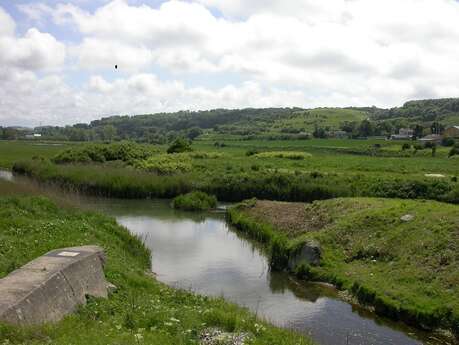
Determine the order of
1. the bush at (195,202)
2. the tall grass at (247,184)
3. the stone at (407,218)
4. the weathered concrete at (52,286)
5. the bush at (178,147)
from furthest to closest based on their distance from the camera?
1. the bush at (178,147)
2. the bush at (195,202)
3. the tall grass at (247,184)
4. the stone at (407,218)
5. the weathered concrete at (52,286)

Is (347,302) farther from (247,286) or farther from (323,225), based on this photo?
(323,225)

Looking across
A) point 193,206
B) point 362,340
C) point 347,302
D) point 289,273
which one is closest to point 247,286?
point 289,273

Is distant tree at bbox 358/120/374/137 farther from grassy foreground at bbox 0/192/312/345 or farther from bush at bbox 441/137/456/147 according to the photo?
grassy foreground at bbox 0/192/312/345

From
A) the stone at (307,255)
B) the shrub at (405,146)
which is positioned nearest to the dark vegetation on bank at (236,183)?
the stone at (307,255)

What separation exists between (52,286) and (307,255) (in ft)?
48.2

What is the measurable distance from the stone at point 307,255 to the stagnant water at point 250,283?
99 cm

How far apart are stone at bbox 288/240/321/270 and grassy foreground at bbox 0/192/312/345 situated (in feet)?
22.8

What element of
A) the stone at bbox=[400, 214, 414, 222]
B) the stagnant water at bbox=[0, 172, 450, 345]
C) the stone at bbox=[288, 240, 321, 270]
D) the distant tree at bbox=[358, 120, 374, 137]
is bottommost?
the stagnant water at bbox=[0, 172, 450, 345]

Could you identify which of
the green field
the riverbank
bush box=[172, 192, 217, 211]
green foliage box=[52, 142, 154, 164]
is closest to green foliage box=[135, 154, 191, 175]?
green foliage box=[52, 142, 154, 164]

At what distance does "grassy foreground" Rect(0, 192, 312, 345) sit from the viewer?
10.1 meters

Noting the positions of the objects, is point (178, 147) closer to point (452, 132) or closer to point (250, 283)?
point (250, 283)

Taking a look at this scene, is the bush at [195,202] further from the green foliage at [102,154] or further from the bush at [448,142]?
the bush at [448,142]

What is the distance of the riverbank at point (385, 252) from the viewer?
18.3m

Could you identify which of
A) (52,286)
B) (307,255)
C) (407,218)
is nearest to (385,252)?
(407,218)
